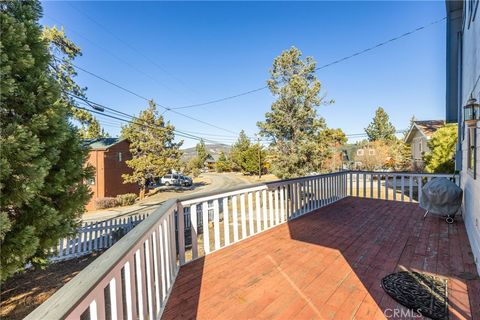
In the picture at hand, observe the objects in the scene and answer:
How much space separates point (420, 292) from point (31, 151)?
14.5ft

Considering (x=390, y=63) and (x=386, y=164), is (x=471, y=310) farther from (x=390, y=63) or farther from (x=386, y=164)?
(x=386, y=164)

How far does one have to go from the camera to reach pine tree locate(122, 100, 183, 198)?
17.9m

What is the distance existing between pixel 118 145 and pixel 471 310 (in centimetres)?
1927

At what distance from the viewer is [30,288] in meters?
4.81

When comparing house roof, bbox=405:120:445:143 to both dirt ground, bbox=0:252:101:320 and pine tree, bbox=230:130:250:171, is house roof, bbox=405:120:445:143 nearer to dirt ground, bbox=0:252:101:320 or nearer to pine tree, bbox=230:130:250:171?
dirt ground, bbox=0:252:101:320

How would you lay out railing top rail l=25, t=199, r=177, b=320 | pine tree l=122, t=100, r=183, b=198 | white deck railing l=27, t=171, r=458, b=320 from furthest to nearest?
pine tree l=122, t=100, r=183, b=198, white deck railing l=27, t=171, r=458, b=320, railing top rail l=25, t=199, r=177, b=320

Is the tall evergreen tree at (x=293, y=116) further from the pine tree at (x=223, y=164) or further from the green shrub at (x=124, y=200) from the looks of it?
the pine tree at (x=223, y=164)

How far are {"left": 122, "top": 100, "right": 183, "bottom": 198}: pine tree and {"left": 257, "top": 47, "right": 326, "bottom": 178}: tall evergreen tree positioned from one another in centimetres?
933

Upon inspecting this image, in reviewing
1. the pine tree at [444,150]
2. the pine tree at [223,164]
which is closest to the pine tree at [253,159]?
the pine tree at [223,164]

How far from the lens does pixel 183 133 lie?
1972 cm

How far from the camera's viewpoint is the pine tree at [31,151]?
120 inches

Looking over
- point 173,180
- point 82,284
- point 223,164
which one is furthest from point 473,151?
point 223,164

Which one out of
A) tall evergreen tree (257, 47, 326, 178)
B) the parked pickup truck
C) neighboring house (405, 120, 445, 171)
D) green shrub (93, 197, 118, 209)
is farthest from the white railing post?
the parked pickup truck

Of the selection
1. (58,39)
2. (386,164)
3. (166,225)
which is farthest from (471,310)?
(386,164)
